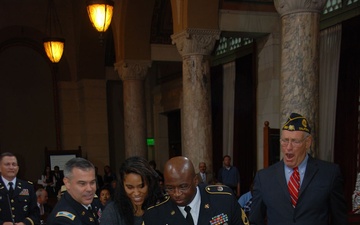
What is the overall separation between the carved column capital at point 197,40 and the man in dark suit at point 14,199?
3906 millimetres

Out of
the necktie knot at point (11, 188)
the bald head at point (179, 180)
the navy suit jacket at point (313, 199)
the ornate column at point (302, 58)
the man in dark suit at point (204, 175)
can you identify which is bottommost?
the man in dark suit at point (204, 175)

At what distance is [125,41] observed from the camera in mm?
10273

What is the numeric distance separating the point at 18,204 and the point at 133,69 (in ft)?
19.8

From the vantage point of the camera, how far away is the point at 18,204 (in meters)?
4.93

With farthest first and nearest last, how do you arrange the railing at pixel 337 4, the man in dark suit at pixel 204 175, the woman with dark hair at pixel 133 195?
the railing at pixel 337 4
the man in dark suit at pixel 204 175
the woman with dark hair at pixel 133 195

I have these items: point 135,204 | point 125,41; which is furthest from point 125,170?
point 125,41

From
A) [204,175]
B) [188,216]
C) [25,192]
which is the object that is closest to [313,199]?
[188,216]

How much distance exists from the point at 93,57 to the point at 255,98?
7.12 metres

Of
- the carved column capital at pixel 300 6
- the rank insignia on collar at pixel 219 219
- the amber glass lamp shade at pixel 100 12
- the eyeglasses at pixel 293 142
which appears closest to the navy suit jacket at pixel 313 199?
the eyeglasses at pixel 293 142

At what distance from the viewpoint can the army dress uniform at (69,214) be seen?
2357 millimetres

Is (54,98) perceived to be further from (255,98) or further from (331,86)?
(331,86)

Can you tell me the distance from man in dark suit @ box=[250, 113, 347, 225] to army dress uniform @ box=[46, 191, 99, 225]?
4.45 ft

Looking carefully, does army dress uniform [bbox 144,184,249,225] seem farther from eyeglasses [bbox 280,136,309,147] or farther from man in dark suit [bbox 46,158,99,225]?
eyeglasses [bbox 280,136,309,147]

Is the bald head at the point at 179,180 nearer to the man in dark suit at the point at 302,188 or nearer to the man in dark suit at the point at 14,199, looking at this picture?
the man in dark suit at the point at 302,188
